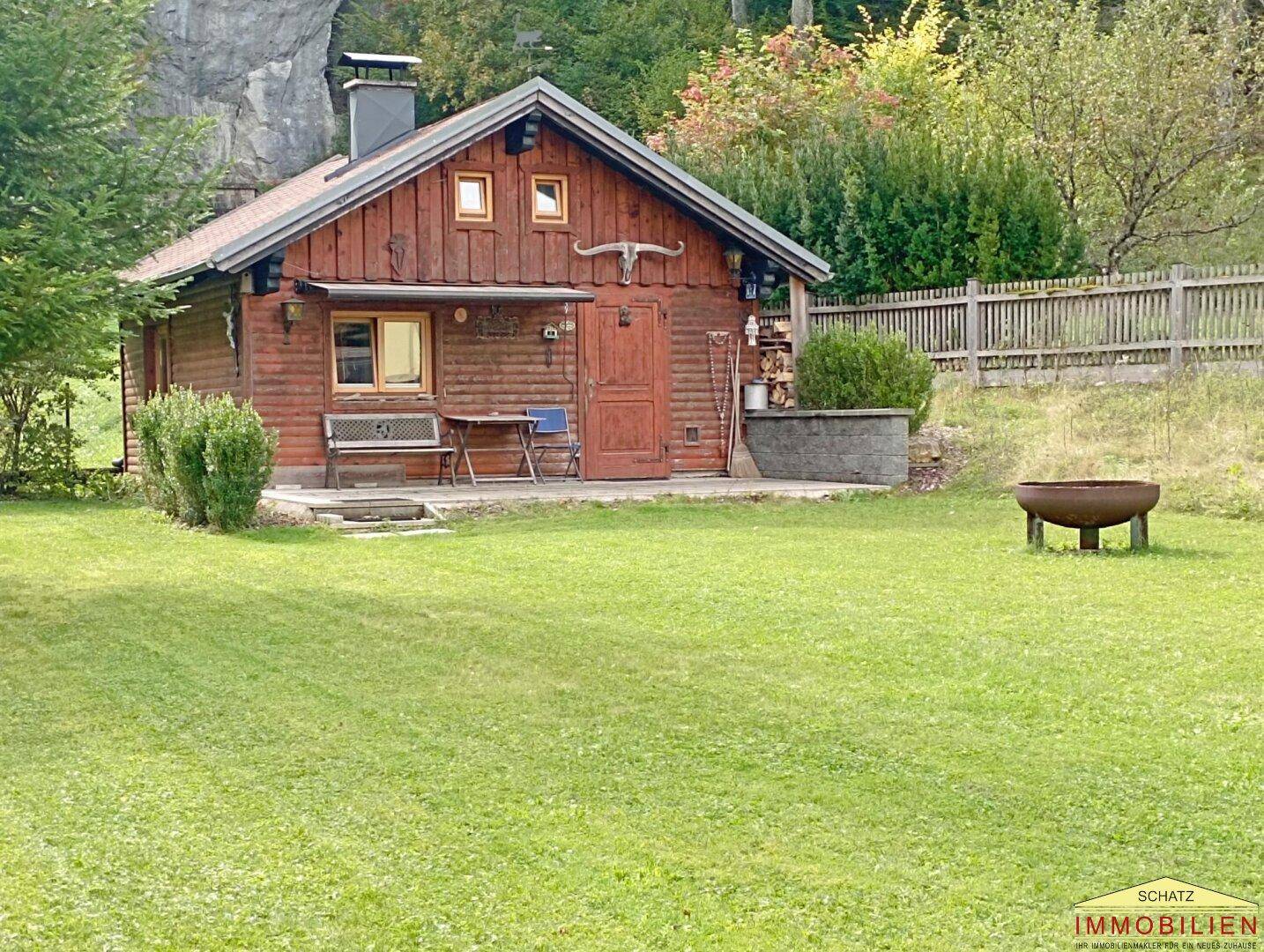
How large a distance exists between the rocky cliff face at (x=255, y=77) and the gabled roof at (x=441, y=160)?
22815 mm

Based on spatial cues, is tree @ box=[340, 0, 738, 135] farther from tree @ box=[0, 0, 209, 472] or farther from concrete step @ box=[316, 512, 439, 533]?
tree @ box=[0, 0, 209, 472]

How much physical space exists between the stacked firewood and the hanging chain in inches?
22.5

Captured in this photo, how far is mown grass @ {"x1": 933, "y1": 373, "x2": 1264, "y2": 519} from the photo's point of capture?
54.1ft

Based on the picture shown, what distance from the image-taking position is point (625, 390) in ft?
69.8

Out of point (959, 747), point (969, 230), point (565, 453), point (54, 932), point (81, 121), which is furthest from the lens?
point (969, 230)

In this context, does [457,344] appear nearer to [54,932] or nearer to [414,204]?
[414,204]

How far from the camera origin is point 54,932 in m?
4.52

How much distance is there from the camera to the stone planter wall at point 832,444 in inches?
774

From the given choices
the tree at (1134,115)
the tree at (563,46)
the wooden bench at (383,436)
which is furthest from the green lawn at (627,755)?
the tree at (563,46)

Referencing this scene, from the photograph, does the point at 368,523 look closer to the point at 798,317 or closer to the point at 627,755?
the point at 798,317

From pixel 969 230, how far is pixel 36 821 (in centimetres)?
2135

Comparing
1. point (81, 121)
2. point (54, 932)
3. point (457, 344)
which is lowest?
point (54, 932)

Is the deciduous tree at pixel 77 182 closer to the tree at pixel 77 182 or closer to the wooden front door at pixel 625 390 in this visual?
the tree at pixel 77 182

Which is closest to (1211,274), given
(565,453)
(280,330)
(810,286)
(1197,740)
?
(810,286)
